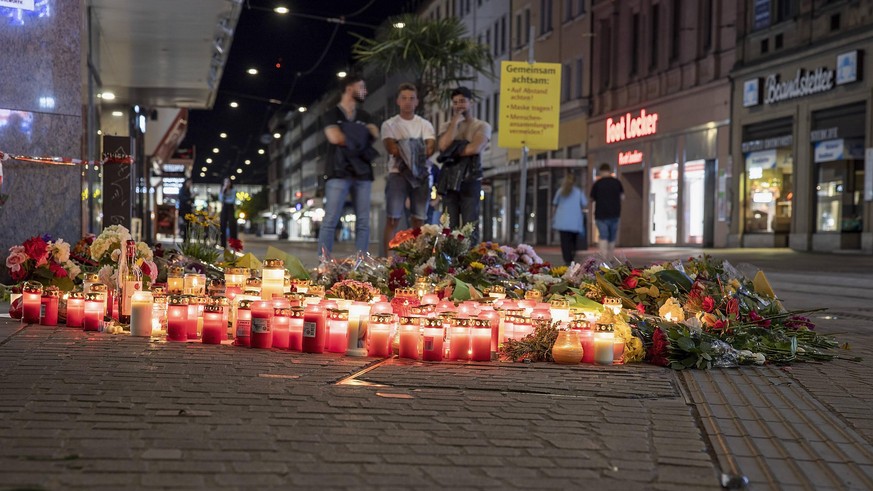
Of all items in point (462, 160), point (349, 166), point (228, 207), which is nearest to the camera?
point (349, 166)

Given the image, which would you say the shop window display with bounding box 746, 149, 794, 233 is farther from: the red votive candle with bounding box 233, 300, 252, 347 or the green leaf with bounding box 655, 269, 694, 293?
the red votive candle with bounding box 233, 300, 252, 347

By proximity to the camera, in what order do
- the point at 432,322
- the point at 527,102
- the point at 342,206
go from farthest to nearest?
the point at 527,102
the point at 342,206
the point at 432,322

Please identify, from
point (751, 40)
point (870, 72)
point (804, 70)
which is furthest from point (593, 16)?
point (870, 72)

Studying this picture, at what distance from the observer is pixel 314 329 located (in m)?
6.47

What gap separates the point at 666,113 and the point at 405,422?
116ft

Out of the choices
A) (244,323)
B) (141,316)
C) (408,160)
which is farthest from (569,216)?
(244,323)

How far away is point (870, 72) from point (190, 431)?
1013 inches

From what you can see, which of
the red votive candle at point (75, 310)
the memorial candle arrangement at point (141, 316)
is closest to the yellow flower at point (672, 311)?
the memorial candle arrangement at point (141, 316)

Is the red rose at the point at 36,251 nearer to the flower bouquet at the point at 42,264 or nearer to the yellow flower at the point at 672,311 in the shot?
the flower bouquet at the point at 42,264

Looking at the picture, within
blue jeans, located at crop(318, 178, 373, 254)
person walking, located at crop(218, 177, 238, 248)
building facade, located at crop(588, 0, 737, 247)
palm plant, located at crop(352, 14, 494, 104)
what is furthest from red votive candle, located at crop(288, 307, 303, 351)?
building facade, located at crop(588, 0, 737, 247)

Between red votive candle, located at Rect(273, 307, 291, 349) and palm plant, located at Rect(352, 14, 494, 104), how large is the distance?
17694mm

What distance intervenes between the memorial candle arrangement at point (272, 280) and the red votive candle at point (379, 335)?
163 centimetres

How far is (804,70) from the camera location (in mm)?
29875

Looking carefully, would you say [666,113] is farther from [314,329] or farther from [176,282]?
[314,329]
